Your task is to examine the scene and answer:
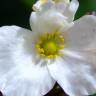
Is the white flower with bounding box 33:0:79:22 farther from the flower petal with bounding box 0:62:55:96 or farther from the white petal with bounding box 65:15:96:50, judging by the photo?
the flower petal with bounding box 0:62:55:96

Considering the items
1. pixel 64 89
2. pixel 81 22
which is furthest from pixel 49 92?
pixel 81 22

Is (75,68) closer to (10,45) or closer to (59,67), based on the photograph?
(59,67)

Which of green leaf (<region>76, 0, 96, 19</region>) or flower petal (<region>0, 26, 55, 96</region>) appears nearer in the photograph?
Result: flower petal (<region>0, 26, 55, 96</region>)

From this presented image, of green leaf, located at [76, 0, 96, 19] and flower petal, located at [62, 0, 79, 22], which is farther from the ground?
flower petal, located at [62, 0, 79, 22]

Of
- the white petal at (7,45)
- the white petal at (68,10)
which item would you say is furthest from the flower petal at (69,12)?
the white petal at (7,45)

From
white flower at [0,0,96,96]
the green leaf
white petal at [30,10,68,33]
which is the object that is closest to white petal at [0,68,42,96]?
white flower at [0,0,96,96]

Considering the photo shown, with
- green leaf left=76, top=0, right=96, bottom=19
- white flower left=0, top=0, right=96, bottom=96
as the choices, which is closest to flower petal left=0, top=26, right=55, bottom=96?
white flower left=0, top=0, right=96, bottom=96

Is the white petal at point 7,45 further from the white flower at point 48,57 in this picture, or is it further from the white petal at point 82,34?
the white petal at point 82,34

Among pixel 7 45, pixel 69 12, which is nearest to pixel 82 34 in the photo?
pixel 69 12

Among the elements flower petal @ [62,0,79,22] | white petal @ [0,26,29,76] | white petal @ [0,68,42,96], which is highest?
flower petal @ [62,0,79,22]
